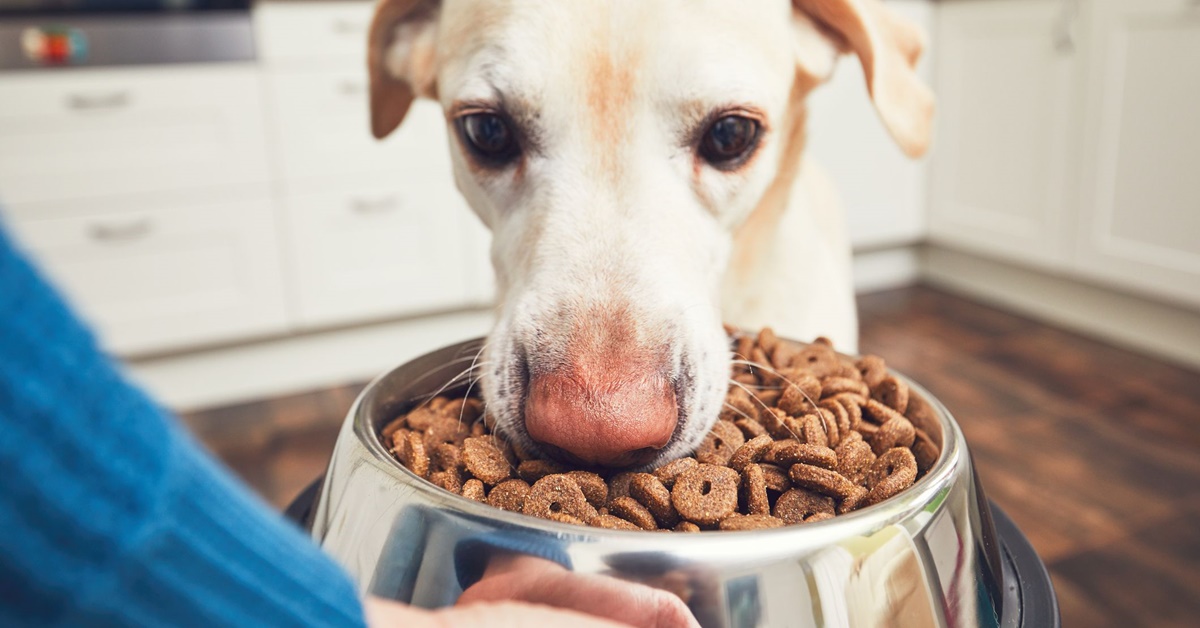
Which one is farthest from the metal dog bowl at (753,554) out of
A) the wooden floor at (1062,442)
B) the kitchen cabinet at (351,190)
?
the kitchen cabinet at (351,190)

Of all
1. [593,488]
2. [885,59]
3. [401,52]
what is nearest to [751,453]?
[593,488]

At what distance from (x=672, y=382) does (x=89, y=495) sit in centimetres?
46

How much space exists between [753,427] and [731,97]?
39 centimetres

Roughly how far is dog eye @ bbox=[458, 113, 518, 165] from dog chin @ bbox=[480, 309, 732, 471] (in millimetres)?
254

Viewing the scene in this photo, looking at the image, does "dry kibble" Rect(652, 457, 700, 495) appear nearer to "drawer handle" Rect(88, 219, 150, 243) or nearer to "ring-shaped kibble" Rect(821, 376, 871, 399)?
"ring-shaped kibble" Rect(821, 376, 871, 399)

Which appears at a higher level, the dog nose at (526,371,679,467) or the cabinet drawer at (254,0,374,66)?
the cabinet drawer at (254,0,374,66)

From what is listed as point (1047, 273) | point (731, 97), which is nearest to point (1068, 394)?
point (1047, 273)

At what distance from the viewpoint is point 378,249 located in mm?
2779

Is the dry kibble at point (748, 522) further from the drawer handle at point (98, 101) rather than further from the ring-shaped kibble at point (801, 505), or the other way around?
the drawer handle at point (98, 101)

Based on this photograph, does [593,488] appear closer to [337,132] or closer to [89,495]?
[89,495]

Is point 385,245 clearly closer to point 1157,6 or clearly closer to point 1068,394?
point 1068,394

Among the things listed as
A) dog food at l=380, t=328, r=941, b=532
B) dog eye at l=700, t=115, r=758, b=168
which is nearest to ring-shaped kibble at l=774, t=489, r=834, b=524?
dog food at l=380, t=328, r=941, b=532

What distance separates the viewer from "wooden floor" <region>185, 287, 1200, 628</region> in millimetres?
1695

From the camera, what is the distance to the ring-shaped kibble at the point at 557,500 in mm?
528
